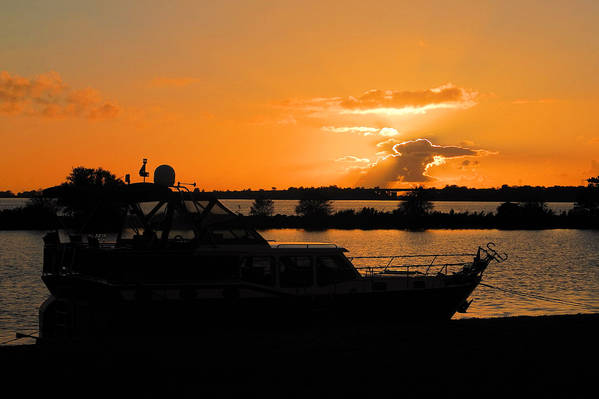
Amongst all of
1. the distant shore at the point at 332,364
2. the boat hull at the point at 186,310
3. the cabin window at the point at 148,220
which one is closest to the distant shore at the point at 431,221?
the boat hull at the point at 186,310

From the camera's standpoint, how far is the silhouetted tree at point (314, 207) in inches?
4405

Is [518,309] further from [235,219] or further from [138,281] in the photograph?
[138,281]

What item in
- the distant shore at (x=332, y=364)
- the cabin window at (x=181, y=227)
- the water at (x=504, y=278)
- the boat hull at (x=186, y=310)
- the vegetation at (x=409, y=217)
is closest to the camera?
the distant shore at (x=332, y=364)

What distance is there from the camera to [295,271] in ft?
55.1

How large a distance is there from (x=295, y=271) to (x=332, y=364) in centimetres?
692

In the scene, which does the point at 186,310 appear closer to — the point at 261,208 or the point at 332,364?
the point at 332,364

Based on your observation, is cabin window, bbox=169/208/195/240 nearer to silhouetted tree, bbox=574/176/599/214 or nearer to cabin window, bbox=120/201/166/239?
cabin window, bbox=120/201/166/239

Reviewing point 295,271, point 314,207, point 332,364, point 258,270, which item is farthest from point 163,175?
point 314,207

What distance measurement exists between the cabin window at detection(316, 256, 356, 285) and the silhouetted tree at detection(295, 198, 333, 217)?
302 ft

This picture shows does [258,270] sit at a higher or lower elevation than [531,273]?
higher

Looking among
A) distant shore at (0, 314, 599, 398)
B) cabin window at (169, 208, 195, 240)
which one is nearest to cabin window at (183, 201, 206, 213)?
cabin window at (169, 208, 195, 240)

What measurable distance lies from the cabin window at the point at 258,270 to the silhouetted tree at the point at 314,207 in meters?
93.0

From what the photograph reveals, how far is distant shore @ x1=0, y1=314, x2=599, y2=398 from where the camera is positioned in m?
8.72

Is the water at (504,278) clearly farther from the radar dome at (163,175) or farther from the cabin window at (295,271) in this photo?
the cabin window at (295,271)
